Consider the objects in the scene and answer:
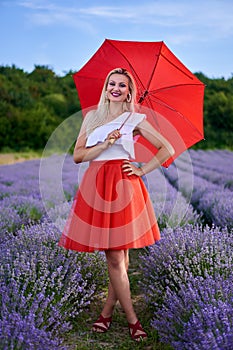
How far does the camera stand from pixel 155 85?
9.29 ft

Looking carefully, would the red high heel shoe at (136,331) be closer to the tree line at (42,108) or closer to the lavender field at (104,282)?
the lavender field at (104,282)

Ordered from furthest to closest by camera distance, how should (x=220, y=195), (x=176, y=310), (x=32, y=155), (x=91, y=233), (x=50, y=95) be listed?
(x=50, y=95) < (x=32, y=155) < (x=220, y=195) < (x=91, y=233) < (x=176, y=310)

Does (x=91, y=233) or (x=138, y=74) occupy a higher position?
(x=138, y=74)

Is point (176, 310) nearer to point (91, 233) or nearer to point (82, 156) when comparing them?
point (91, 233)

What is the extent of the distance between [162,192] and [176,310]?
11.4ft

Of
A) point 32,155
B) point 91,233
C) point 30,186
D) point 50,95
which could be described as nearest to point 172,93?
point 91,233

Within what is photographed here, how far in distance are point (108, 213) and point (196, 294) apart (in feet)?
1.97

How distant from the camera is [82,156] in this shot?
254 centimetres

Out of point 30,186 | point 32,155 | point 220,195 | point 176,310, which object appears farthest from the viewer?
point 32,155

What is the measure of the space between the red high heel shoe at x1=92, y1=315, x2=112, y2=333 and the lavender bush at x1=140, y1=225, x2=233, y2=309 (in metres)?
0.29

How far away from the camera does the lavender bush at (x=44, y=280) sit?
220 centimetres

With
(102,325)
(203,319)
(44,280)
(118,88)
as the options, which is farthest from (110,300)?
(118,88)

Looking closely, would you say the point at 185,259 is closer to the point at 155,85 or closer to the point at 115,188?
the point at 115,188

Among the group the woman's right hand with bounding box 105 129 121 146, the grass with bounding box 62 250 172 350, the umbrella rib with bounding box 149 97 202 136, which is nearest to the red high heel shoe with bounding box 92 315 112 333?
the grass with bounding box 62 250 172 350
